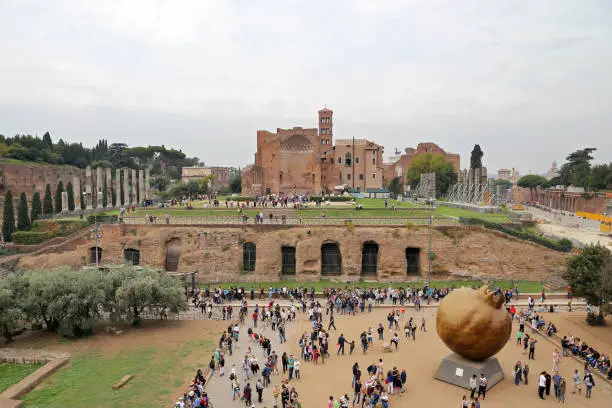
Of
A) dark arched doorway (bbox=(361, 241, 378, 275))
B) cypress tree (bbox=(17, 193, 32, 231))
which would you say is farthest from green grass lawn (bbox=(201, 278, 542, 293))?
cypress tree (bbox=(17, 193, 32, 231))

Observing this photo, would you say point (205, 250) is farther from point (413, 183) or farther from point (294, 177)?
point (413, 183)

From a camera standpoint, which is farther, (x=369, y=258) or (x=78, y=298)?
(x=369, y=258)

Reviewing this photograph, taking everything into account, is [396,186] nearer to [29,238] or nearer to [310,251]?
[310,251]

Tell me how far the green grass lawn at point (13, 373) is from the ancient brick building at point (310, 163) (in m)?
47.5

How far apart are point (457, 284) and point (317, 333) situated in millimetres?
16107

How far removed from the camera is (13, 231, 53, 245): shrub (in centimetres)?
3853

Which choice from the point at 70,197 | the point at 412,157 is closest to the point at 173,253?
the point at 70,197

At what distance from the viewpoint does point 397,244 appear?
36.1 m

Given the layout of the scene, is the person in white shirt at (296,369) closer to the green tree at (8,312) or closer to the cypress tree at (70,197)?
the green tree at (8,312)

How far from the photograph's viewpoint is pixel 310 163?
69.9m

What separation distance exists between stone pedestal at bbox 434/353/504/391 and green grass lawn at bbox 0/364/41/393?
1752cm

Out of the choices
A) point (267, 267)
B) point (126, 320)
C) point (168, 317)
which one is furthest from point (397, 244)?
point (126, 320)

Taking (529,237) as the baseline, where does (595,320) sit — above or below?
below

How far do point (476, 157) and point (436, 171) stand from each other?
7366 millimetres
